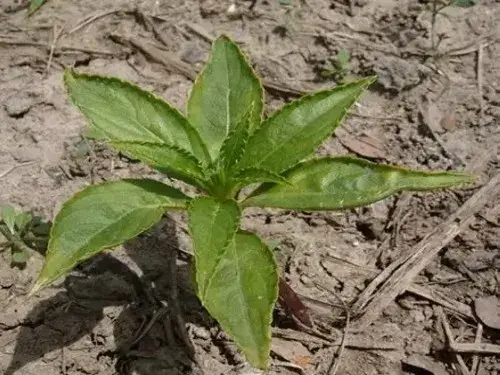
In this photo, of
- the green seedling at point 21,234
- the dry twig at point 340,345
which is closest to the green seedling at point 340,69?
the dry twig at point 340,345

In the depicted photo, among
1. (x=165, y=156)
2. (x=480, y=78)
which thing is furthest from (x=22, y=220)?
(x=480, y=78)

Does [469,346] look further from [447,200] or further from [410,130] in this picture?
[410,130]

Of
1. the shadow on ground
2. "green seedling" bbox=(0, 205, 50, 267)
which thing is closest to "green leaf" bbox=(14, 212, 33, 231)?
"green seedling" bbox=(0, 205, 50, 267)

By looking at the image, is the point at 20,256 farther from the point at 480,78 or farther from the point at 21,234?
the point at 480,78

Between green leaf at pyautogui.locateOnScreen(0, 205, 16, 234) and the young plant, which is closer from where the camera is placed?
the young plant

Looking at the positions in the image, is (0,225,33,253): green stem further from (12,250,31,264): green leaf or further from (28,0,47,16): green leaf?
(28,0,47,16): green leaf

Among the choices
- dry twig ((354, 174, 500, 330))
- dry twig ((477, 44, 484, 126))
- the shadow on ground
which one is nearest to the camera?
the shadow on ground
